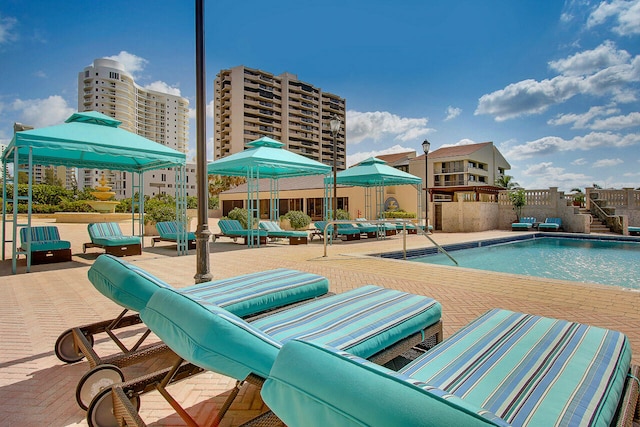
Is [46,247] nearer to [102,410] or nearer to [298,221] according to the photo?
[102,410]

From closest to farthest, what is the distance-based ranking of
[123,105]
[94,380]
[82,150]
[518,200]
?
[94,380] → [82,150] → [518,200] → [123,105]

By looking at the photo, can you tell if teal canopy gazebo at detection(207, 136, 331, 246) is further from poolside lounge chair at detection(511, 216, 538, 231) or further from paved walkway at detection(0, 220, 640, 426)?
poolside lounge chair at detection(511, 216, 538, 231)

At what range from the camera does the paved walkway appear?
2.29 m

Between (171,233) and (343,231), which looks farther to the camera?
(343,231)

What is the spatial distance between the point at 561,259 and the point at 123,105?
358ft

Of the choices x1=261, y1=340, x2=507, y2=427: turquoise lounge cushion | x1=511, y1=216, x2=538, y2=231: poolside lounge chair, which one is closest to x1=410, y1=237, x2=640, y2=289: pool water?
x1=511, y1=216, x2=538, y2=231: poolside lounge chair

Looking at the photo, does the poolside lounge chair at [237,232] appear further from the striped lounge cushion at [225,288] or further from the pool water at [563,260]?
the striped lounge cushion at [225,288]

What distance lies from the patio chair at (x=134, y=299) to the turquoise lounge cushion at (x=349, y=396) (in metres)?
1.20

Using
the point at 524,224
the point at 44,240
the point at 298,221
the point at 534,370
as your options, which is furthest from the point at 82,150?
the point at 524,224

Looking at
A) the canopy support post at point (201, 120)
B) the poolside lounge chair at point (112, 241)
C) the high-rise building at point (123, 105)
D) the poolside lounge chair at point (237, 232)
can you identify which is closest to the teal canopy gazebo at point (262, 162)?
the poolside lounge chair at point (237, 232)

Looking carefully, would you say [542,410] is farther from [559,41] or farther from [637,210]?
[637,210]

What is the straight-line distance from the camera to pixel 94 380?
7.24ft

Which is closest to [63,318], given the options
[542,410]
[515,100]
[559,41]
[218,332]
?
[218,332]

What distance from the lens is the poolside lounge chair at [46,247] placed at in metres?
7.88
